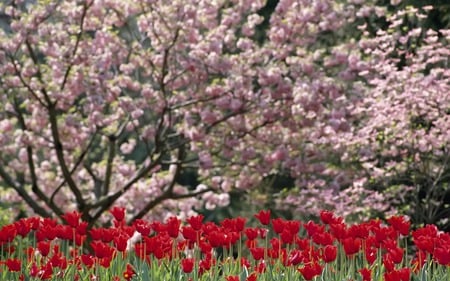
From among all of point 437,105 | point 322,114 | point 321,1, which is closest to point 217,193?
point 322,114

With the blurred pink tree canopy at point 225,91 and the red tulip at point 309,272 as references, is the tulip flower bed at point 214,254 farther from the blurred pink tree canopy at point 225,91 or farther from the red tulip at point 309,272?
the blurred pink tree canopy at point 225,91

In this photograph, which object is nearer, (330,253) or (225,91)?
(330,253)

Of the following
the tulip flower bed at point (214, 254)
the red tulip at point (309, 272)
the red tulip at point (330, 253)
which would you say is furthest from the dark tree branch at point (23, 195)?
the red tulip at point (309, 272)

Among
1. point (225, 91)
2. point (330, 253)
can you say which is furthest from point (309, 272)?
point (225, 91)

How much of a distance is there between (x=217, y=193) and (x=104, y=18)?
3.00 m

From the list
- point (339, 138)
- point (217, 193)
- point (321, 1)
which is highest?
point (321, 1)

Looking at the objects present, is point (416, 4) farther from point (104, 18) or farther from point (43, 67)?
point (43, 67)

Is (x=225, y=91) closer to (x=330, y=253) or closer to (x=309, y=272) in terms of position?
(x=330, y=253)

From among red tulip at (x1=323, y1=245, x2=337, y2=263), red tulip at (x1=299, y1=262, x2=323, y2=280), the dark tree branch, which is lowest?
the dark tree branch

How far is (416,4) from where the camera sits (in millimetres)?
12367

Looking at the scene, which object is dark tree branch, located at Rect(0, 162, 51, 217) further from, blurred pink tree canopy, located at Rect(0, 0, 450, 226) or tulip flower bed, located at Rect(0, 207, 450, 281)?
tulip flower bed, located at Rect(0, 207, 450, 281)

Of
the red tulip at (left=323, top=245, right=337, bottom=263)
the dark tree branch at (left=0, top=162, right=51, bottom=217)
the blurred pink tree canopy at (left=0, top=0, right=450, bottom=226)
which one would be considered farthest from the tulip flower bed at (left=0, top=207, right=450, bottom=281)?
the dark tree branch at (left=0, top=162, right=51, bottom=217)

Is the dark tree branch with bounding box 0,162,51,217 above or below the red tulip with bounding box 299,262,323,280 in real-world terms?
below

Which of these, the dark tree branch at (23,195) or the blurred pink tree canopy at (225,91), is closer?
the blurred pink tree canopy at (225,91)
